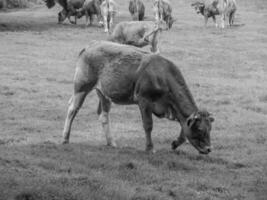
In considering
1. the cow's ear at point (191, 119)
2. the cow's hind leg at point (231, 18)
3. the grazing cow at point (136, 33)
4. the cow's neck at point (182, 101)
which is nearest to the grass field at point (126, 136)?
the cow's ear at point (191, 119)

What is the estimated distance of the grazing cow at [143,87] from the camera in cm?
1205

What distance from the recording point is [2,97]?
61.6 ft

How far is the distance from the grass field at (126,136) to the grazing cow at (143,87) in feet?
1.70

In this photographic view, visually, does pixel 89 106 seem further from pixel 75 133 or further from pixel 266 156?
pixel 266 156

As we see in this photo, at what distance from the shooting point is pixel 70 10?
4181cm

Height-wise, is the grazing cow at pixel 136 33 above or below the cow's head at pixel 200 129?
below

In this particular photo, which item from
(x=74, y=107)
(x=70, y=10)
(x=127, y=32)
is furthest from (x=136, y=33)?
(x=70, y=10)

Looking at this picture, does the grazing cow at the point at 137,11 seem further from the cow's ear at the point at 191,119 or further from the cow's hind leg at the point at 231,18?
the cow's ear at the point at 191,119

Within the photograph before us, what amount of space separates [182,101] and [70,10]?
100 ft

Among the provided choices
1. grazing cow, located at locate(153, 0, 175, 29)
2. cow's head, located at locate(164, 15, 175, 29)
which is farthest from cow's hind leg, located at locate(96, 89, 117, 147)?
grazing cow, located at locate(153, 0, 175, 29)

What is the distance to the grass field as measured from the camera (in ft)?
32.7

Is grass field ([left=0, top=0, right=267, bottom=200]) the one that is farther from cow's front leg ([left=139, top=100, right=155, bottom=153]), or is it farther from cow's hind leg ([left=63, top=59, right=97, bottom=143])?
cow's hind leg ([left=63, top=59, right=97, bottom=143])

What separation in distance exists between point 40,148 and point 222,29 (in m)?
26.9

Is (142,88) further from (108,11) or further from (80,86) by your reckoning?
(108,11)
